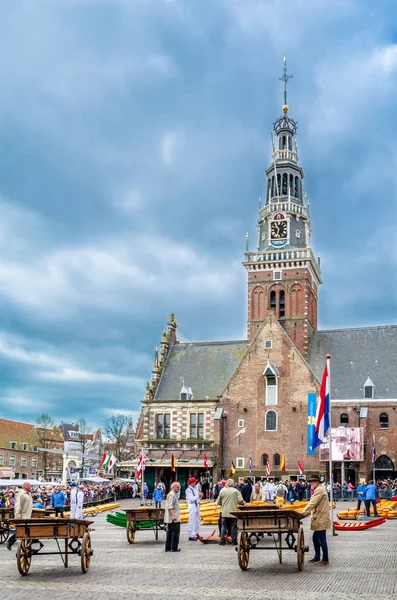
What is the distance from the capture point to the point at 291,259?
69.0 metres

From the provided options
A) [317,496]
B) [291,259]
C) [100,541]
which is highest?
[291,259]

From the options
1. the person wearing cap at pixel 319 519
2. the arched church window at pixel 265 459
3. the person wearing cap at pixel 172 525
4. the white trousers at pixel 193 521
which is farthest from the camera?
the arched church window at pixel 265 459

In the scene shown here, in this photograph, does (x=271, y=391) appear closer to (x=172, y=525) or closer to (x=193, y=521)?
(x=193, y=521)

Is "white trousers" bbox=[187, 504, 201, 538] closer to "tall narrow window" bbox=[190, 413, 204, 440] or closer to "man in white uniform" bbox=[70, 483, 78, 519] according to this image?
"man in white uniform" bbox=[70, 483, 78, 519]

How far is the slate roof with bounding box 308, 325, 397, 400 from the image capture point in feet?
195

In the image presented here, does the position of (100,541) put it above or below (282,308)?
below

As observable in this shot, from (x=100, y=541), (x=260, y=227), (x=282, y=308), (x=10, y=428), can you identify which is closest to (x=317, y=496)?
(x=100, y=541)

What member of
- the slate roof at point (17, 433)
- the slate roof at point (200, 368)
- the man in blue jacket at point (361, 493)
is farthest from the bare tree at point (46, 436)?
the man in blue jacket at point (361, 493)

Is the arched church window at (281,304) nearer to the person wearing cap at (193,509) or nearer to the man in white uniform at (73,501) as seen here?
the man in white uniform at (73,501)

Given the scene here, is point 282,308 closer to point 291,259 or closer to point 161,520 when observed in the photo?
point 291,259

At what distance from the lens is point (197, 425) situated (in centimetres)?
A: 6378

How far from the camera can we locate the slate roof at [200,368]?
65938mm

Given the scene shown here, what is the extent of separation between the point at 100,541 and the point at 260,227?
2152 inches

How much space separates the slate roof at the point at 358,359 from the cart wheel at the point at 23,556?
47.3 metres
